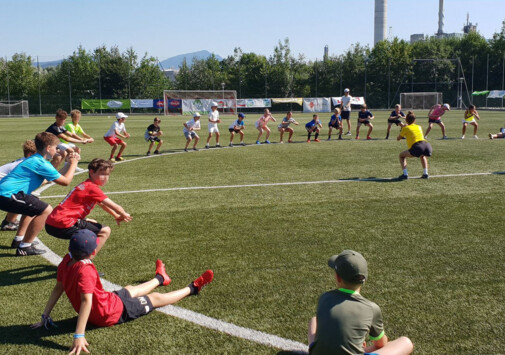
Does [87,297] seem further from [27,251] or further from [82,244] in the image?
[27,251]

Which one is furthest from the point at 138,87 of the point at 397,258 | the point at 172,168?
the point at 397,258

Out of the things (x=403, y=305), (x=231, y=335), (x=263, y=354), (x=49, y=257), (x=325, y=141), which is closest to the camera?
(x=263, y=354)

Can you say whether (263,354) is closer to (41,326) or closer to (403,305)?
(403,305)

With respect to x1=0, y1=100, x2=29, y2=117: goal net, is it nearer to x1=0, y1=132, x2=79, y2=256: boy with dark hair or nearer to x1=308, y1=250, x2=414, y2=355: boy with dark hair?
x1=0, y1=132, x2=79, y2=256: boy with dark hair

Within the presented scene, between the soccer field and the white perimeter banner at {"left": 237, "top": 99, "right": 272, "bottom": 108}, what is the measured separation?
44.7 meters

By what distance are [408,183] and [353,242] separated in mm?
5143

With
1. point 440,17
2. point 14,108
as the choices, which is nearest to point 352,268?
point 14,108

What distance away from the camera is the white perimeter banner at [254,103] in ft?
189

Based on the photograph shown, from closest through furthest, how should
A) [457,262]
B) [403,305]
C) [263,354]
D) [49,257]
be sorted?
[263,354] < [403,305] < [457,262] < [49,257]

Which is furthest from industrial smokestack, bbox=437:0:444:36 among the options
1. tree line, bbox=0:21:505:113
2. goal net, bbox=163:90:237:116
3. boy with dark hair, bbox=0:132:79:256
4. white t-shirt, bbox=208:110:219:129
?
boy with dark hair, bbox=0:132:79:256

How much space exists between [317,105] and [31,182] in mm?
53844

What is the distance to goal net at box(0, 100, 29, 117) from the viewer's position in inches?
2164

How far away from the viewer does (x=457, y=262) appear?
620 centimetres

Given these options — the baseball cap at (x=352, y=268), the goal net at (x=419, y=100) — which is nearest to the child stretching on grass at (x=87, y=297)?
the baseball cap at (x=352, y=268)
